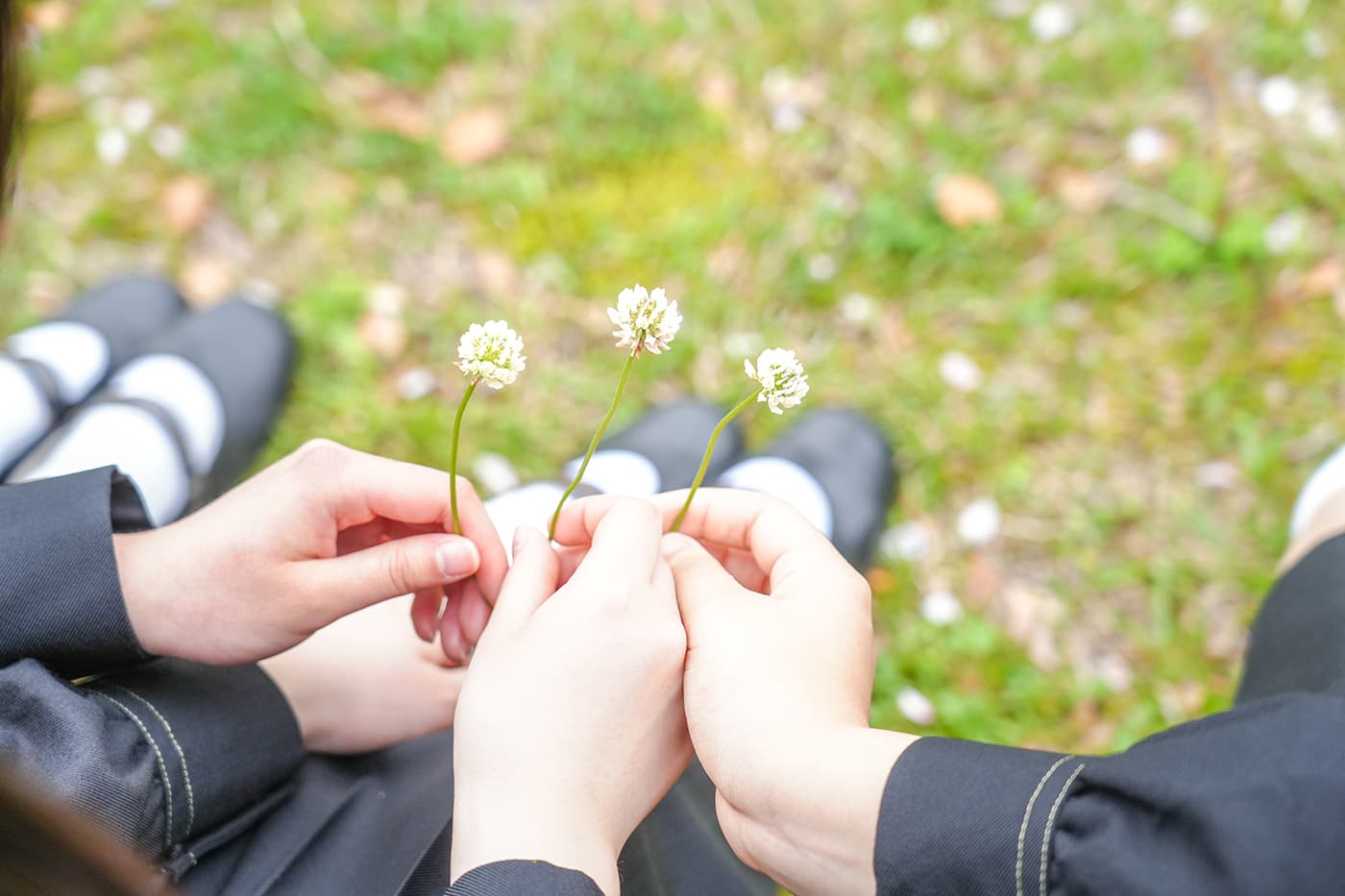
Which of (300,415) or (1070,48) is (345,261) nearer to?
(300,415)

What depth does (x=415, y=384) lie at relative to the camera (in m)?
2.56

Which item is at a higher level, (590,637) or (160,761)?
(590,637)

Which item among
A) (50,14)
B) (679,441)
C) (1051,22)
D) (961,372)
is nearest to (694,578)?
(679,441)

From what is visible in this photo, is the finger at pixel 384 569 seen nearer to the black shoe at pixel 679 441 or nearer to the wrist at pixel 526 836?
the wrist at pixel 526 836

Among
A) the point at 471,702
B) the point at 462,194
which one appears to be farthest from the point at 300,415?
the point at 471,702

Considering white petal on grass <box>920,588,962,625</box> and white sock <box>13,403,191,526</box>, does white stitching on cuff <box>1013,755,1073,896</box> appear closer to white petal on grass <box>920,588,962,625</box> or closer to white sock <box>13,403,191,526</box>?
white petal on grass <box>920,588,962,625</box>

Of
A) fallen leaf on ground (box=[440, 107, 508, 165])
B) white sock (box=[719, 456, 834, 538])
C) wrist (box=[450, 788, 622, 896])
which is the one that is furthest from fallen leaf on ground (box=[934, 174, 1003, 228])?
wrist (box=[450, 788, 622, 896])

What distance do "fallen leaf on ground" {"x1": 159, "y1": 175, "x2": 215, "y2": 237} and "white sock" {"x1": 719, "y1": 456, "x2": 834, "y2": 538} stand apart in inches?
68.9

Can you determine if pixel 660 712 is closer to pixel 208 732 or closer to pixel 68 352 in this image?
pixel 208 732

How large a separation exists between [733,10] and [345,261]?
1410mm

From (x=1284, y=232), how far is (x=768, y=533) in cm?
210

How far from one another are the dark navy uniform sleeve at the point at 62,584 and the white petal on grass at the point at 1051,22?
2.80 meters

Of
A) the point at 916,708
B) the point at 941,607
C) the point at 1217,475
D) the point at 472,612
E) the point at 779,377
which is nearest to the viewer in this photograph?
the point at 779,377

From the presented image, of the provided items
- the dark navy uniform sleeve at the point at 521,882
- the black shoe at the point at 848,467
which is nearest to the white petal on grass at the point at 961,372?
the black shoe at the point at 848,467
